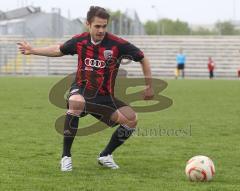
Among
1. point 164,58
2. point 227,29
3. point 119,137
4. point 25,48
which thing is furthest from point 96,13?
point 227,29

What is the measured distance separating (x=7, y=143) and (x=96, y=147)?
1399mm

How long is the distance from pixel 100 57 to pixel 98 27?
1.28ft

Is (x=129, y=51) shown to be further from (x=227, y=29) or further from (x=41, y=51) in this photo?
(x=227, y=29)

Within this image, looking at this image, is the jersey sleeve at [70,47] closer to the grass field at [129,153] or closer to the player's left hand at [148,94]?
the player's left hand at [148,94]

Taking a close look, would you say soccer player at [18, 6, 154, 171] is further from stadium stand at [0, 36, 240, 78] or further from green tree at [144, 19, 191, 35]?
green tree at [144, 19, 191, 35]

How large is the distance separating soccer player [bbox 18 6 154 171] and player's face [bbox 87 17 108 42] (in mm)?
15

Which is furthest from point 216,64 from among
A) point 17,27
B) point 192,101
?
point 192,101

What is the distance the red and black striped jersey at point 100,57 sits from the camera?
737cm

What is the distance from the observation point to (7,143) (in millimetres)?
9523

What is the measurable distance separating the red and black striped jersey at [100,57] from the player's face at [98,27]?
0.17m

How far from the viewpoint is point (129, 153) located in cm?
884

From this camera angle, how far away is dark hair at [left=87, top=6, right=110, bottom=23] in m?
7.11

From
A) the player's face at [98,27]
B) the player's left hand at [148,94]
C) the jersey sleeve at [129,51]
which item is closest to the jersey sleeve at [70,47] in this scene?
the player's face at [98,27]

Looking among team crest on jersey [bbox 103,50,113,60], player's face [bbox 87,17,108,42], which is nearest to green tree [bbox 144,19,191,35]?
team crest on jersey [bbox 103,50,113,60]
